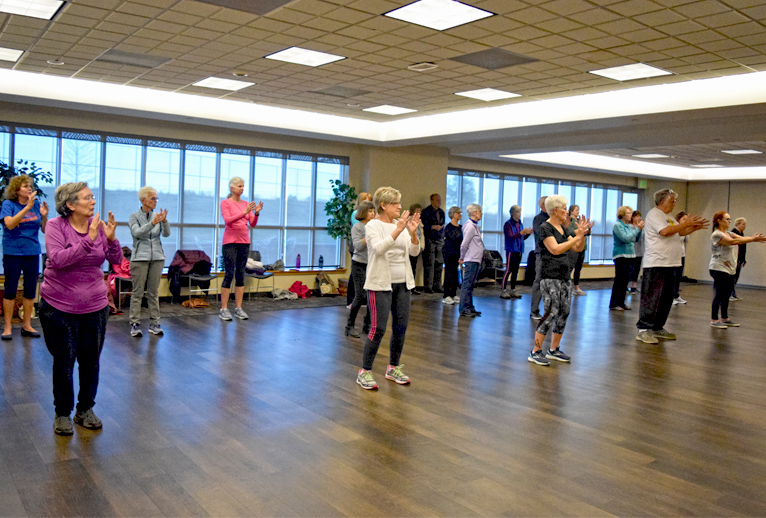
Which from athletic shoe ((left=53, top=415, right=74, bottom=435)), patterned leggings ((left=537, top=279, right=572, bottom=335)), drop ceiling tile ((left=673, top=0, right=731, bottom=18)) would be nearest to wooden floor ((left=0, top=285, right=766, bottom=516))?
athletic shoe ((left=53, top=415, right=74, bottom=435))

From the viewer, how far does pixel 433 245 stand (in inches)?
479

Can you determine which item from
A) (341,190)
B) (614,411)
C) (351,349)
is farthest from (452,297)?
(614,411)

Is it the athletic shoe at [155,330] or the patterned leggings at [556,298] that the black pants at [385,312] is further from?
the athletic shoe at [155,330]

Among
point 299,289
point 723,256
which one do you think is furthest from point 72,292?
point 723,256

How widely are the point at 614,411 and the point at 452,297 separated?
19.0 ft

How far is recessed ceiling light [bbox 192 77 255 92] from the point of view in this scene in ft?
26.3

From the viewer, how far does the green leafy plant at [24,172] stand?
Answer: 7.84 meters

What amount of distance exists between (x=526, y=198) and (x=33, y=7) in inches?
459

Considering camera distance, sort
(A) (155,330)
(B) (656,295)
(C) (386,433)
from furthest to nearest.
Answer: (B) (656,295), (A) (155,330), (C) (386,433)

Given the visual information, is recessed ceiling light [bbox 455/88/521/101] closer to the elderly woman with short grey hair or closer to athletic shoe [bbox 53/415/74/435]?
the elderly woman with short grey hair

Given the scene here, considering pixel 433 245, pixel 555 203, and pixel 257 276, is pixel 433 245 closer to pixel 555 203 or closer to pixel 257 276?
pixel 257 276

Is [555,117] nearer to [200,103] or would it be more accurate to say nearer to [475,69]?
[475,69]

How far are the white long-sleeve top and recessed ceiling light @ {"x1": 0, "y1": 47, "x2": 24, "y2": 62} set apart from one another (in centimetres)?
456

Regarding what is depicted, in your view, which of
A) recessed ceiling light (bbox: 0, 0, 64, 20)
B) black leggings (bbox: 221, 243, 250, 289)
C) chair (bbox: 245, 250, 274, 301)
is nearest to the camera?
recessed ceiling light (bbox: 0, 0, 64, 20)
